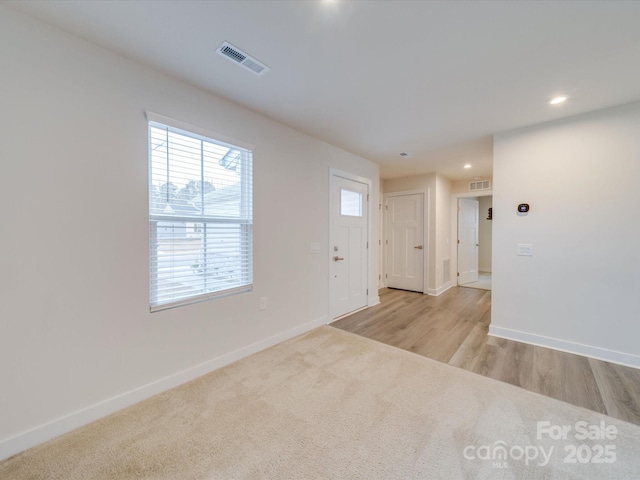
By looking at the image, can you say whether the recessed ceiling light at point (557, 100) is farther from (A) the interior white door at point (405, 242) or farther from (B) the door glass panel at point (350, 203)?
(A) the interior white door at point (405, 242)

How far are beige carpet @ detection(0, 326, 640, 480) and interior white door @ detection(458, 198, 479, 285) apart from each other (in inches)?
170

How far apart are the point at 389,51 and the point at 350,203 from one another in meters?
2.34

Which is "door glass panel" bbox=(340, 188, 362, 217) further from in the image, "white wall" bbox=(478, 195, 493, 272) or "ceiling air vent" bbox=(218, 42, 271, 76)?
"white wall" bbox=(478, 195, 493, 272)

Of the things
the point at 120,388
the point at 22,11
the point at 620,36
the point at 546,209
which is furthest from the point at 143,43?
the point at 546,209

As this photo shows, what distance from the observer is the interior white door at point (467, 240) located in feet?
19.3

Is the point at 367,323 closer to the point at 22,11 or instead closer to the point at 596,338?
the point at 596,338

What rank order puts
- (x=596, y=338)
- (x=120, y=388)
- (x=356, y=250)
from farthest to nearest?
(x=356, y=250) → (x=596, y=338) → (x=120, y=388)

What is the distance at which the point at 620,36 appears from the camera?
5.14ft

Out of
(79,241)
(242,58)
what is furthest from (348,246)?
(79,241)

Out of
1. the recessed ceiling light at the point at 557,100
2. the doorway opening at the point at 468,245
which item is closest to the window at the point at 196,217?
the recessed ceiling light at the point at 557,100

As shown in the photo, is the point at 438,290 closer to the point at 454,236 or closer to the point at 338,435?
the point at 454,236

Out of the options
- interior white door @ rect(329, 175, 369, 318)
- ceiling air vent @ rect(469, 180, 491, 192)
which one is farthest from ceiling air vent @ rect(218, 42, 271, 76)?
ceiling air vent @ rect(469, 180, 491, 192)

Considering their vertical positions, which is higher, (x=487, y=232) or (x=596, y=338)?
(x=487, y=232)

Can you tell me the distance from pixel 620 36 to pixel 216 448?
3.51 meters
